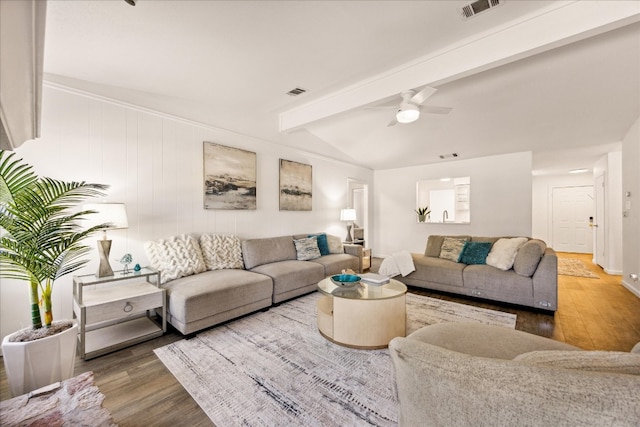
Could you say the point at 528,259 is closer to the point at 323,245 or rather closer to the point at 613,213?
the point at 323,245

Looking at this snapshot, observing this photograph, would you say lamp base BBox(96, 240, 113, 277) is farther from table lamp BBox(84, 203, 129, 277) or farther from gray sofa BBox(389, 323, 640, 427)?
gray sofa BBox(389, 323, 640, 427)

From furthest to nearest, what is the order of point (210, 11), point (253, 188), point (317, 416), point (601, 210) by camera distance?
1. point (601, 210)
2. point (253, 188)
3. point (210, 11)
4. point (317, 416)

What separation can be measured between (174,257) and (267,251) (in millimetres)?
1316

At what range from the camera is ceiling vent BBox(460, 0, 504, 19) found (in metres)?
1.87

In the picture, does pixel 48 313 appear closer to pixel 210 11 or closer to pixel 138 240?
pixel 138 240

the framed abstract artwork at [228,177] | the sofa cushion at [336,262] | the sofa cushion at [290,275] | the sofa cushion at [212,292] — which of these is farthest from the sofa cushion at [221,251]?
the sofa cushion at [336,262]

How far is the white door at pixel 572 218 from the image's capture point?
760cm

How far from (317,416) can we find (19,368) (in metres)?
1.84

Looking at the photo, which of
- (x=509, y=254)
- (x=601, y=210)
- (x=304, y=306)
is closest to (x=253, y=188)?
(x=304, y=306)

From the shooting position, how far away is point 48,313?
1.82 meters

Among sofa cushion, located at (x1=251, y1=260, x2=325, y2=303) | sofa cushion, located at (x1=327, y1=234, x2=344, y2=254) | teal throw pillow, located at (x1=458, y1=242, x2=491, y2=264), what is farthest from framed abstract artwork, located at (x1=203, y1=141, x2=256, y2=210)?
teal throw pillow, located at (x1=458, y1=242, x2=491, y2=264)

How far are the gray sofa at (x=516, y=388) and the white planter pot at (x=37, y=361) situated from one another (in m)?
2.16

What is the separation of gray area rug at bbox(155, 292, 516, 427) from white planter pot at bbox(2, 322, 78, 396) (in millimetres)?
637

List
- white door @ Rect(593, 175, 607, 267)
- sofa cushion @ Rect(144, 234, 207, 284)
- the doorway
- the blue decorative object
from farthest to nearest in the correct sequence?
the doorway
white door @ Rect(593, 175, 607, 267)
sofa cushion @ Rect(144, 234, 207, 284)
the blue decorative object
